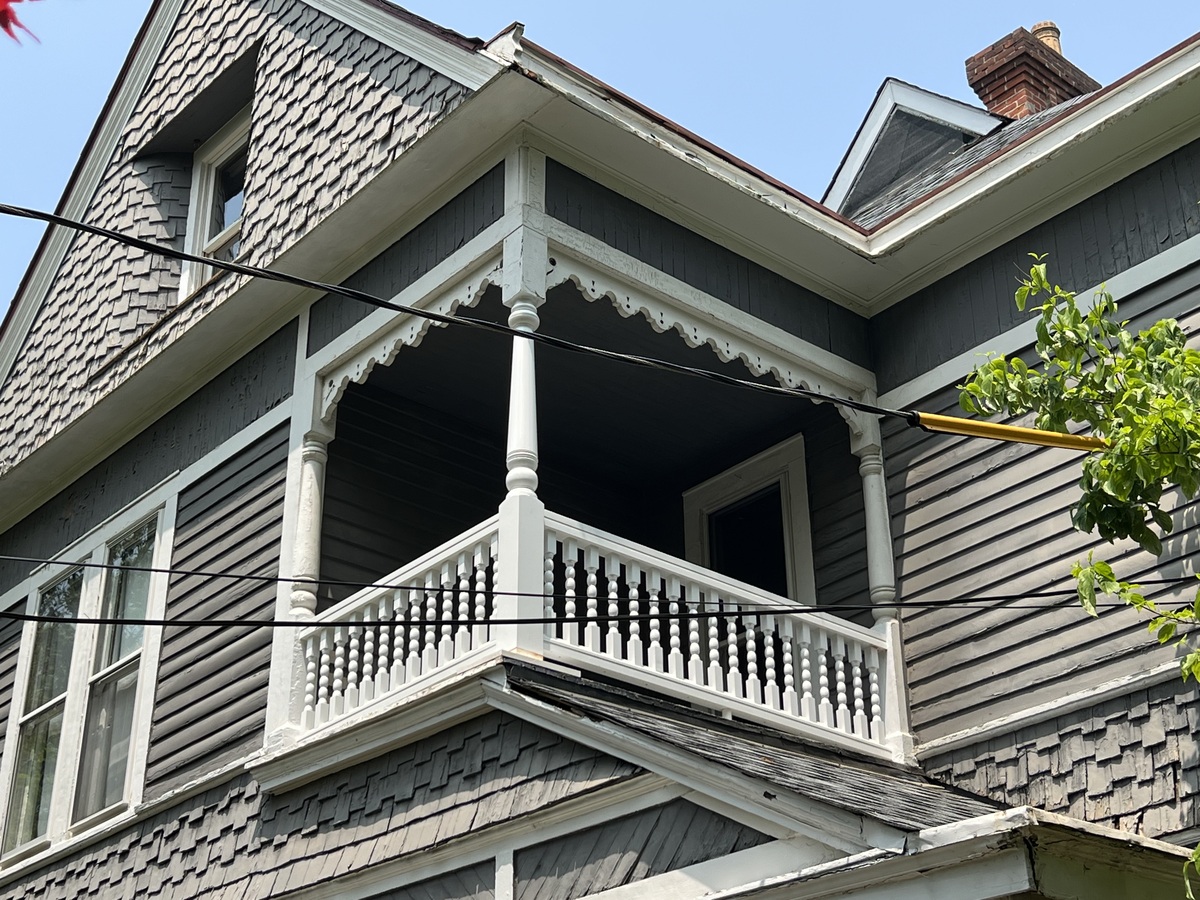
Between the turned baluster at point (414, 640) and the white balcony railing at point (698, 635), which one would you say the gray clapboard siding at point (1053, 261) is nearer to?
the white balcony railing at point (698, 635)

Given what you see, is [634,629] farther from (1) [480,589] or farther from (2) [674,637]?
(1) [480,589]

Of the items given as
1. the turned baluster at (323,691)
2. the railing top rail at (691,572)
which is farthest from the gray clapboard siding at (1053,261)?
the turned baluster at (323,691)

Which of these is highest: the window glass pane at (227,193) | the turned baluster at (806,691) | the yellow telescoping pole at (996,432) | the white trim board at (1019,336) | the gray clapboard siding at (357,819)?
the window glass pane at (227,193)

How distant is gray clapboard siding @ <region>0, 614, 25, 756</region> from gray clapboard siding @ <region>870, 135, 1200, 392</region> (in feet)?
24.2

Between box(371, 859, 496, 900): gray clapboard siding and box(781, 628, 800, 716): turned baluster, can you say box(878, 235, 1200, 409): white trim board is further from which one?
box(371, 859, 496, 900): gray clapboard siding

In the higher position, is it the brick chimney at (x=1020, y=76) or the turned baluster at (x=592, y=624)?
the brick chimney at (x=1020, y=76)

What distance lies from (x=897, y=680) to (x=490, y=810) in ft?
9.78

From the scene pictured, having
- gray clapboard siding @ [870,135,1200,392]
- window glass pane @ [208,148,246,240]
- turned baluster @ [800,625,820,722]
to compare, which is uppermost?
window glass pane @ [208,148,246,240]

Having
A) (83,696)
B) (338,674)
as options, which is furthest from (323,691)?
(83,696)

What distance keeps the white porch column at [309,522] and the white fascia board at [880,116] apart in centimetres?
703

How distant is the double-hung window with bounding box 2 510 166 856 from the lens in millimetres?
11000

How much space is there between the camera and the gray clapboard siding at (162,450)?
35.5 ft

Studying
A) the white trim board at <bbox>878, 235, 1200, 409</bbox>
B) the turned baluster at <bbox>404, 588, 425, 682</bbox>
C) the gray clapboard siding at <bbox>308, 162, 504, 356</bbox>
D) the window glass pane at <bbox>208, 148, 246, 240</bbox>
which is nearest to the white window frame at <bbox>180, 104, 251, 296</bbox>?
the window glass pane at <bbox>208, 148, 246, 240</bbox>

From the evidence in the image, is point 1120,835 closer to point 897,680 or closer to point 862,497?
point 897,680
